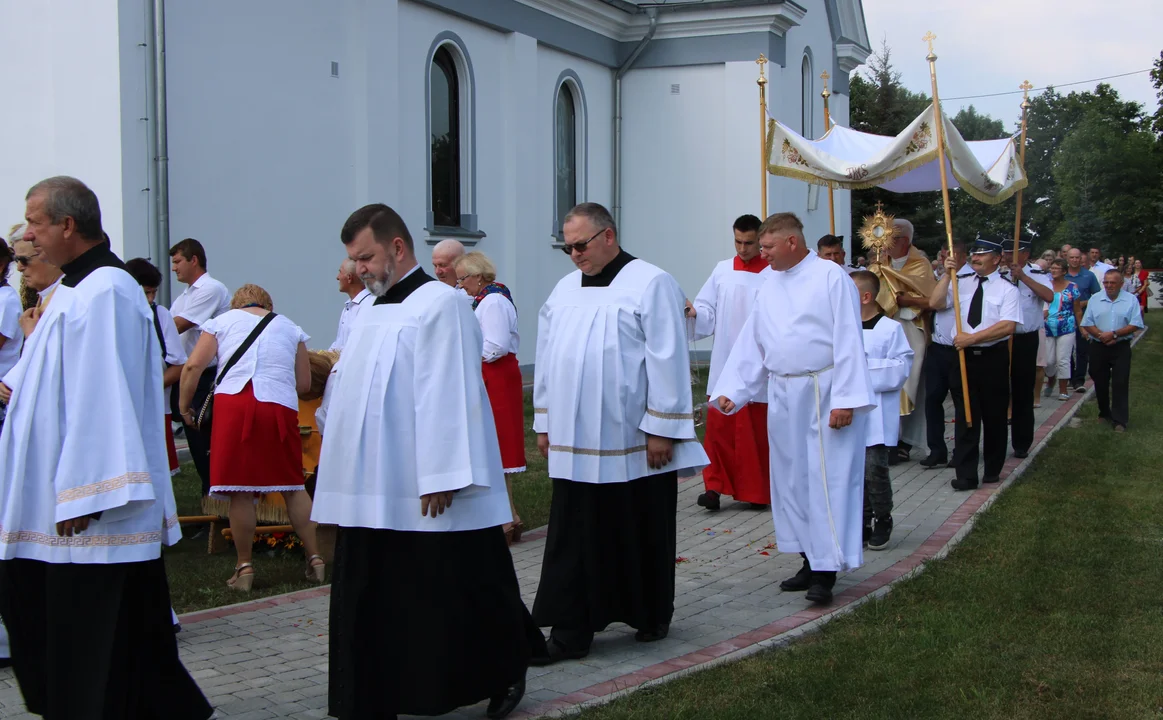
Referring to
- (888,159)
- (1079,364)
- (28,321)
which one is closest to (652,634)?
(28,321)

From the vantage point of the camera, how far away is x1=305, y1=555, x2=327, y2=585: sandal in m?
7.27

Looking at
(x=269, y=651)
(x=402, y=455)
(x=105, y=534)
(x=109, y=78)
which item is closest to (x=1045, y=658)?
(x=402, y=455)

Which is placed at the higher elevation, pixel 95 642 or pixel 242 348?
pixel 242 348

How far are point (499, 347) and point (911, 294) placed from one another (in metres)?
5.15

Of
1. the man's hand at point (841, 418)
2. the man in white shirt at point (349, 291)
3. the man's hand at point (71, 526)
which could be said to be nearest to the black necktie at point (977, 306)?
the man's hand at point (841, 418)

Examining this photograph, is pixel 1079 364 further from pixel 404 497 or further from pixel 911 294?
pixel 404 497

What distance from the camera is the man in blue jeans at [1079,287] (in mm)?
17969

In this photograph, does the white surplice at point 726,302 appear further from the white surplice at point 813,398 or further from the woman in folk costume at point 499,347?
the white surplice at point 813,398

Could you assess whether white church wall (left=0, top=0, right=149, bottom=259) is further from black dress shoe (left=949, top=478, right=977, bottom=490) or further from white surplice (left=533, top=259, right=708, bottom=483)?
black dress shoe (left=949, top=478, right=977, bottom=490)

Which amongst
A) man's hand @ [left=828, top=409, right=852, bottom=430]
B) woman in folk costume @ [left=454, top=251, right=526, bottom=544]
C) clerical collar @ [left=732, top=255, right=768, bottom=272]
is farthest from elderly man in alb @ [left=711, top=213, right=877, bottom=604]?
clerical collar @ [left=732, top=255, right=768, bottom=272]

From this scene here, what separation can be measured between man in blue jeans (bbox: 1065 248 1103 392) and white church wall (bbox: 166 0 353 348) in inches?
435

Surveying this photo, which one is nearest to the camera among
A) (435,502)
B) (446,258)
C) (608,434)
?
(435,502)

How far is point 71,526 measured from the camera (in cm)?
410

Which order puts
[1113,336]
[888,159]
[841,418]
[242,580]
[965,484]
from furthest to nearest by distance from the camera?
1. [1113,336]
2. [888,159]
3. [965,484]
4. [242,580]
5. [841,418]
